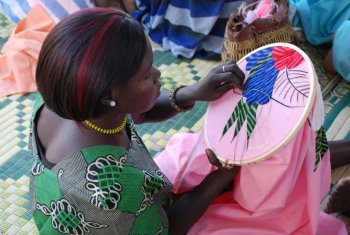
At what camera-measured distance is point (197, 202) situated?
1015 millimetres

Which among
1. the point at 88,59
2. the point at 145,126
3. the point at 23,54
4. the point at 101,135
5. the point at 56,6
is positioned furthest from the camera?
the point at 56,6

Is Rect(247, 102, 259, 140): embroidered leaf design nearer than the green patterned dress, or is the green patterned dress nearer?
the green patterned dress

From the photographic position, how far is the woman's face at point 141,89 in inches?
31.2

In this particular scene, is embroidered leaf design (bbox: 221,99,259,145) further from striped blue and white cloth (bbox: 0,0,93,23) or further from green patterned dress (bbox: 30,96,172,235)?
striped blue and white cloth (bbox: 0,0,93,23)

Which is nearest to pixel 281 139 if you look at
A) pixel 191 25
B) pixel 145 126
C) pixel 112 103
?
pixel 112 103

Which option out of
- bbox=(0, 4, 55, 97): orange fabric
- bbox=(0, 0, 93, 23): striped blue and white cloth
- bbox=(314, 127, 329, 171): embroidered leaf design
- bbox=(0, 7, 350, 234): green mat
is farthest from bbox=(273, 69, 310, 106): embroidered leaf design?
bbox=(0, 0, 93, 23): striped blue and white cloth

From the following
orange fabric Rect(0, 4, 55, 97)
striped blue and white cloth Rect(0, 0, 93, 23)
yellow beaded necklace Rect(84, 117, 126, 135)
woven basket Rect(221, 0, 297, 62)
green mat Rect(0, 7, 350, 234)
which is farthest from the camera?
striped blue and white cloth Rect(0, 0, 93, 23)

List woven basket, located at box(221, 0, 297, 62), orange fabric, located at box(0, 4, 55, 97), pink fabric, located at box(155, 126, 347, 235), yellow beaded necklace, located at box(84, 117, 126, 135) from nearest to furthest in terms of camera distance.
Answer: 1. yellow beaded necklace, located at box(84, 117, 126, 135)
2. pink fabric, located at box(155, 126, 347, 235)
3. woven basket, located at box(221, 0, 297, 62)
4. orange fabric, located at box(0, 4, 55, 97)

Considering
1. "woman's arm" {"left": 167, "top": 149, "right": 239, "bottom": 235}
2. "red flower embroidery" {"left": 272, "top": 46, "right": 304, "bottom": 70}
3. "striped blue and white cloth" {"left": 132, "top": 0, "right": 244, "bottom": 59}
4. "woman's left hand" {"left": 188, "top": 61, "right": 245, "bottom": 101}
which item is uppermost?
"red flower embroidery" {"left": 272, "top": 46, "right": 304, "bottom": 70}

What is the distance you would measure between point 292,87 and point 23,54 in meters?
1.44

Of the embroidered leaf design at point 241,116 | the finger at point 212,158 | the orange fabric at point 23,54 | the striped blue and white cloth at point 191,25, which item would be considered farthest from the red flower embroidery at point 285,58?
the orange fabric at point 23,54

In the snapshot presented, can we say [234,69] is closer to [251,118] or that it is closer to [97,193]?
[251,118]

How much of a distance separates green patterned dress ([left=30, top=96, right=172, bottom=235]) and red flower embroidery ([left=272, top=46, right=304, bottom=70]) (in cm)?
38

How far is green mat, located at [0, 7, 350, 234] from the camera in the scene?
4.76 feet
